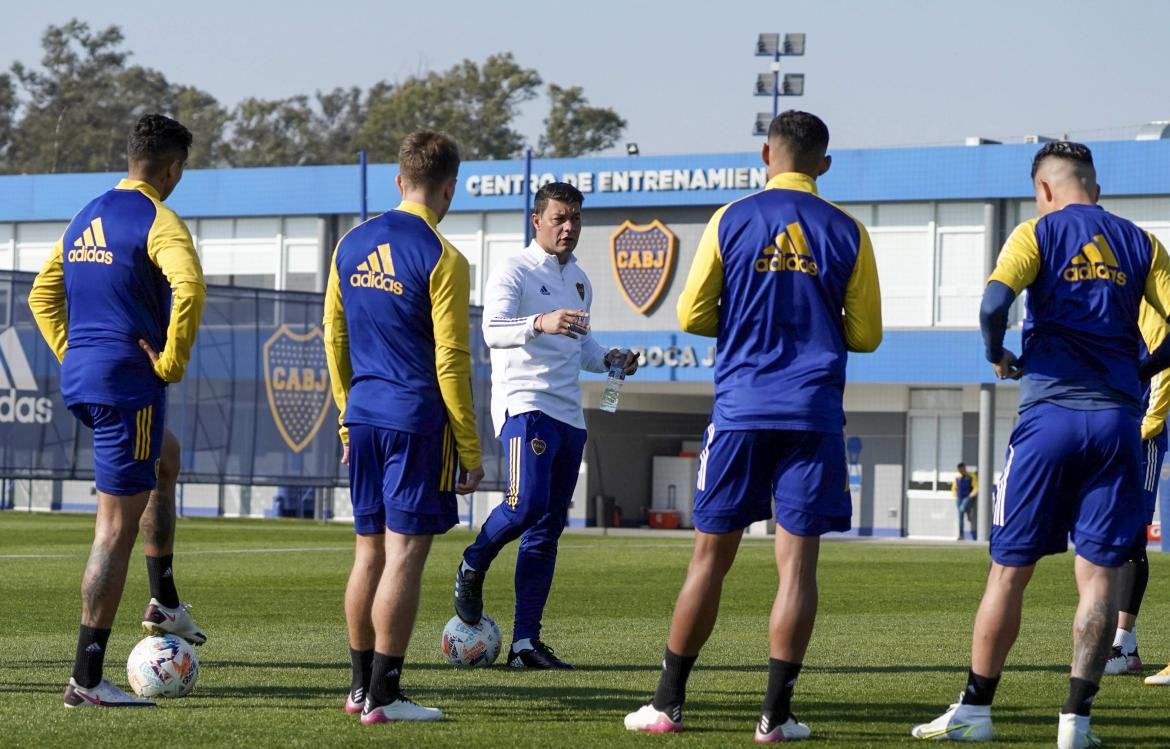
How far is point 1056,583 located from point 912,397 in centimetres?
2922

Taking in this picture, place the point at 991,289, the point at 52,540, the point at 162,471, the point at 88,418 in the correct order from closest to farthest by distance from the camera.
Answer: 1. the point at 991,289
2. the point at 88,418
3. the point at 162,471
4. the point at 52,540

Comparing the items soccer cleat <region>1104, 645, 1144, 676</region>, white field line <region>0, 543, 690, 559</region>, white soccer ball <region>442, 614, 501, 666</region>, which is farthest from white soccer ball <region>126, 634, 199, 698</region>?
white field line <region>0, 543, 690, 559</region>

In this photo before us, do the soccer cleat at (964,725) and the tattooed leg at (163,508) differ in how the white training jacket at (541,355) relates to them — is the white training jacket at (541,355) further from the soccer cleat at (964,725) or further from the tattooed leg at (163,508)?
the soccer cleat at (964,725)

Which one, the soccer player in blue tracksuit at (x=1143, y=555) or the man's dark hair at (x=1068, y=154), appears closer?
the man's dark hair at (x=1068, y=154)

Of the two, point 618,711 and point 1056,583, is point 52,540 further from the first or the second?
point 618,711

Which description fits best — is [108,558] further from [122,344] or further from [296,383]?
[296,383]

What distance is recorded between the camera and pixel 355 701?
6.92 meters

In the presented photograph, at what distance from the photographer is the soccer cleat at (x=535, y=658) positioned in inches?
347

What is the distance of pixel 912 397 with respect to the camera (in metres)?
45.8

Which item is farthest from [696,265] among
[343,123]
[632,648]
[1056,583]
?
[343,123]

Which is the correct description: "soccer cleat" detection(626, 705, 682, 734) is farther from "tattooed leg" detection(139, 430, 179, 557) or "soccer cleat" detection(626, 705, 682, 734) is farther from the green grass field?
"tattooed leg" detection(139, 430, 179, 557)

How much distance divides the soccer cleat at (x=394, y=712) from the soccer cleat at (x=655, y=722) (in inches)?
29.9

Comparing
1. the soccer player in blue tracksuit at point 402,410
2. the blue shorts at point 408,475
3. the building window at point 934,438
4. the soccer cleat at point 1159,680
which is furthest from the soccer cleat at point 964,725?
the building window at point 934,438

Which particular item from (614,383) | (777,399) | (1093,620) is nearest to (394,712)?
(777,399)
